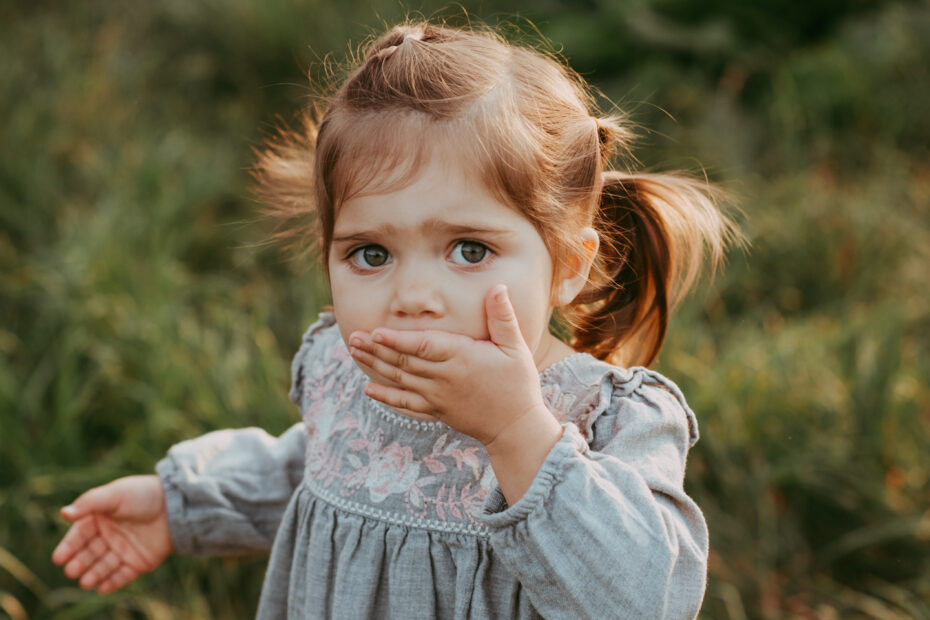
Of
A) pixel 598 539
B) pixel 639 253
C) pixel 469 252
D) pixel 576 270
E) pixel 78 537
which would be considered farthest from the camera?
pixel 78 537

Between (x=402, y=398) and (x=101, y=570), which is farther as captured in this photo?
(x=101, y=570)

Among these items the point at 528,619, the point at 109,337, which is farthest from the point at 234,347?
the point at 528,619

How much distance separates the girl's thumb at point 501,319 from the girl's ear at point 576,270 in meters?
0.20

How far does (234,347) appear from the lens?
3035mm

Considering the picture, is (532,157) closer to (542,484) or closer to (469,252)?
(469,252)

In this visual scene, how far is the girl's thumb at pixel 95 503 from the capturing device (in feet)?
4.97

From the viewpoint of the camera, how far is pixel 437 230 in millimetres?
1104

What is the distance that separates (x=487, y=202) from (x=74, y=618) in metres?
1.72

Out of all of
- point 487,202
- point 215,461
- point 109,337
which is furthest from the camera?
point 109,337


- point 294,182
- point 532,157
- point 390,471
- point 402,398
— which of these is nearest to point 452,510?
point 390,471

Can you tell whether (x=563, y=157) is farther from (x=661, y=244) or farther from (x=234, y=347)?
(x=234, y=347)

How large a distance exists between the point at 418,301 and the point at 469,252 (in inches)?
3.9

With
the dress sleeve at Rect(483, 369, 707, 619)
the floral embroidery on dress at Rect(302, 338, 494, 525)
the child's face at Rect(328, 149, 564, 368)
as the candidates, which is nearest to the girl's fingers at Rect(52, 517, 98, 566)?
the floral embroidery on dress at Rect(302, 338, 494, 525)

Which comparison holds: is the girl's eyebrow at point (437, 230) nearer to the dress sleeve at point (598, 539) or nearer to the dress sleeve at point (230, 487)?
the dress sleeve at point (598, 539)
